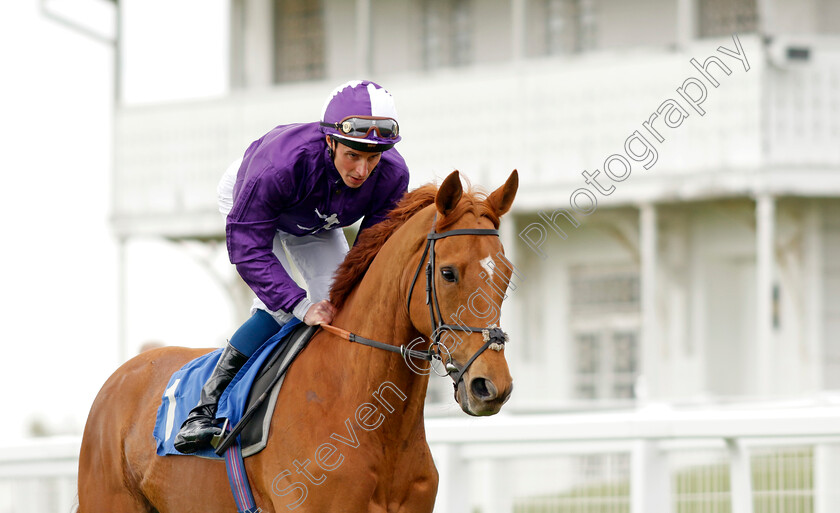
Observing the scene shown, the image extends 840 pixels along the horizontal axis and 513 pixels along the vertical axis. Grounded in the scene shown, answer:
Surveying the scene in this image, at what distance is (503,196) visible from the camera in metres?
4.07

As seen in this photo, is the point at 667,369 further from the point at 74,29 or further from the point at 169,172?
the point at 74,29

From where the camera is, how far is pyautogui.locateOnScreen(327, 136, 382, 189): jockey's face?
4.34 meters

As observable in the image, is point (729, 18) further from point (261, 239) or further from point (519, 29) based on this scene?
point (261, 239)

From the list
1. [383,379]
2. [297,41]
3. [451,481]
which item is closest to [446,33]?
[297,41]

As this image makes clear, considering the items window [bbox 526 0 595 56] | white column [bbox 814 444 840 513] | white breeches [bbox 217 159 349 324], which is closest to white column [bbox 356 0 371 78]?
window [bbox 526 0 595 56]

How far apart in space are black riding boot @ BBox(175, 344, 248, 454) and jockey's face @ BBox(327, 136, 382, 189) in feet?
2.72

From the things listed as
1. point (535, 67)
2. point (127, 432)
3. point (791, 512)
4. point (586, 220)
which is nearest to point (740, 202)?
point (586, 220)

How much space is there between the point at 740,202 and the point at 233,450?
1130 cm

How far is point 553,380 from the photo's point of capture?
54.0 ft

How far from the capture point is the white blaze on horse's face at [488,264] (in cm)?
377

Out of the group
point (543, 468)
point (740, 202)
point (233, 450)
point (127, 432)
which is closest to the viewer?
point (233, 450)

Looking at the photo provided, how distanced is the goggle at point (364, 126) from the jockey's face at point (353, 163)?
0.24 feet

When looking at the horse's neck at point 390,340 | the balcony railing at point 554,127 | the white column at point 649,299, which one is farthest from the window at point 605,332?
the horse's neck at point 390,340

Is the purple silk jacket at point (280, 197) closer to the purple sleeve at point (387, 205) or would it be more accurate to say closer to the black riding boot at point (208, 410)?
the purple sleeve at point (387, 205)
